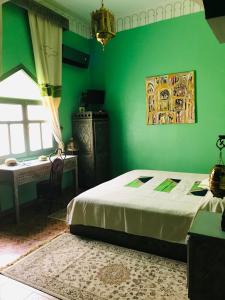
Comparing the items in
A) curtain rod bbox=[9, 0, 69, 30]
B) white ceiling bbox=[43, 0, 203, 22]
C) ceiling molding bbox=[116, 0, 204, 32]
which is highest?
white ceiling bbox=[43, 0, 203, 22]

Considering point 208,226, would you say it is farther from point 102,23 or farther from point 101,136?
point 101,136

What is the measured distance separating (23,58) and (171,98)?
2.60m

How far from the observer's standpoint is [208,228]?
1272 mm

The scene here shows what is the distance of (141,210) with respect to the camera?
8.17 ft

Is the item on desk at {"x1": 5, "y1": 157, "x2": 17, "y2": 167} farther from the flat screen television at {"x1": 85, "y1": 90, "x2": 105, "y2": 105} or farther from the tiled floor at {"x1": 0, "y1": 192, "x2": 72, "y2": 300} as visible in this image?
the flat screen television at {"x1": 85, "y1": 90, "x2": 105, "y2": 105}

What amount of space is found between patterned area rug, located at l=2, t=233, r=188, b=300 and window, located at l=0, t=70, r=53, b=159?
74.2 inches

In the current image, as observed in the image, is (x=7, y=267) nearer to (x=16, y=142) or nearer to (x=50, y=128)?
(x=16, y=142)

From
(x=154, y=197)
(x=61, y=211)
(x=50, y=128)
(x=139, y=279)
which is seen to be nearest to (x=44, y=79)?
(x=50, y=128)

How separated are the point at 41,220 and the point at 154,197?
172 cm

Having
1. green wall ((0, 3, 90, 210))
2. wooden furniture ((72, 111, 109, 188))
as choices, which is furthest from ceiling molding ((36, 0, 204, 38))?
wooden furniture ((72, 111, 109, 188))

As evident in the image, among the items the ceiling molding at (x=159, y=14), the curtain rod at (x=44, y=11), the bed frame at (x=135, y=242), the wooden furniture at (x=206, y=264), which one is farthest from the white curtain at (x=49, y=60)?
the wooden furniture at (x=206, y=264)

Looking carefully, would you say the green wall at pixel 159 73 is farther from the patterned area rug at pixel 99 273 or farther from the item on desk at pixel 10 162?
the patterned area rug at pixel 99 273

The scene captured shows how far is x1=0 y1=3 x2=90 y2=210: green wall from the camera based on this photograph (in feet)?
11.8

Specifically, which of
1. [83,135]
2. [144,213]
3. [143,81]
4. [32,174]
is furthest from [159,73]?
[144,213]
